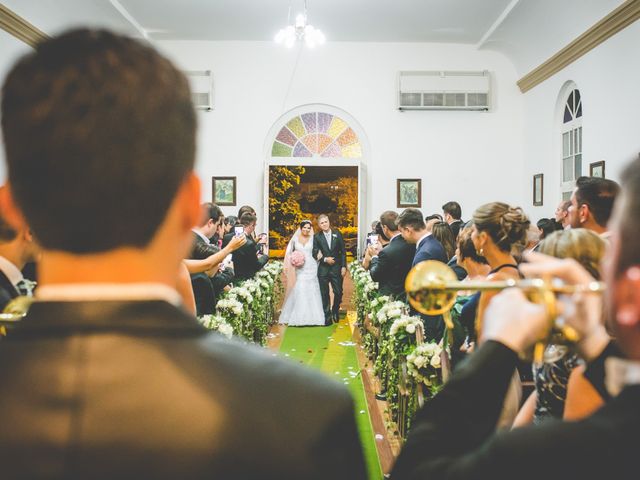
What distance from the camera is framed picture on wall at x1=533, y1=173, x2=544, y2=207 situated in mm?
13086

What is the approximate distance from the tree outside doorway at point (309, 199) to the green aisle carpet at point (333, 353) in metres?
4.47

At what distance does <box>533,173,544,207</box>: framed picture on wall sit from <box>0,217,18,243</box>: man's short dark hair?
12.2m

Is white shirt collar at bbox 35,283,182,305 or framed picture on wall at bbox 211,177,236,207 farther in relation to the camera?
framed picture on wall at bbox 211,177,236,207

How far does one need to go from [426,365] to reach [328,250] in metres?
6.69

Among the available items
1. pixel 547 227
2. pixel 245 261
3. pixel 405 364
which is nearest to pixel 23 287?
pixel 405 364

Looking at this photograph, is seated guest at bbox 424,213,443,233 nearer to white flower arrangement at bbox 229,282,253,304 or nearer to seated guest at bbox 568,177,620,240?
white flower arrangement at bbox 229,282,253,304

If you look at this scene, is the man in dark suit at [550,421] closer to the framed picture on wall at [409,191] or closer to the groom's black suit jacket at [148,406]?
the groom's black suit jacket at [148,406]

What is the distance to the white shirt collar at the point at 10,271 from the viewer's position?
7.88 feet

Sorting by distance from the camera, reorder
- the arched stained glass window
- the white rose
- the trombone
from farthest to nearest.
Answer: the arched stained glass window → the white rose → the trombone

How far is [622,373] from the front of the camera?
0.86 meters

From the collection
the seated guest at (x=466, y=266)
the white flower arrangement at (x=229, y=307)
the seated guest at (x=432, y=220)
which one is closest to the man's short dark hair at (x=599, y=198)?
the seated guest at (x=466, y=266)

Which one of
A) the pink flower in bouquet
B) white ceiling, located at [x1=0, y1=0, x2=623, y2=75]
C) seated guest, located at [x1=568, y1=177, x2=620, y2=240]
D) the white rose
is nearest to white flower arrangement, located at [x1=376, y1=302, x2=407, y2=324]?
the white rose

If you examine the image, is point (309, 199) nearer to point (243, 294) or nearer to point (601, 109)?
point (601, 109)

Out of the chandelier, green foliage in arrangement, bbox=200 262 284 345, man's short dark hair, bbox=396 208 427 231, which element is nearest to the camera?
green foliage in arrangement, bbox=200 262 284 345
